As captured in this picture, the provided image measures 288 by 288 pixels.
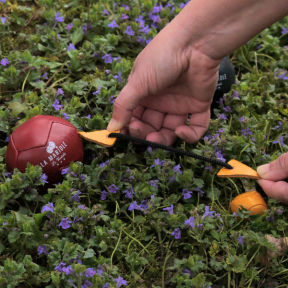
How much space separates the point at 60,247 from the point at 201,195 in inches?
39.8

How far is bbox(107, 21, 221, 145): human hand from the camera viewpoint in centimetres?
245

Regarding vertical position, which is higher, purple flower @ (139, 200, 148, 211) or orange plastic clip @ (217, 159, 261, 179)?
orange plastic clip @ (217, 159, 261, 179)

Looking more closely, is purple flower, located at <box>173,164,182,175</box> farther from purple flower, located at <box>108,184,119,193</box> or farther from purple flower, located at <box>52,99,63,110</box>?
purple flower, located at <box>52,99,63,110</box>

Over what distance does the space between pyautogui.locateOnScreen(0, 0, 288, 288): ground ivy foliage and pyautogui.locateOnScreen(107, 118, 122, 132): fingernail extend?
0.18 m

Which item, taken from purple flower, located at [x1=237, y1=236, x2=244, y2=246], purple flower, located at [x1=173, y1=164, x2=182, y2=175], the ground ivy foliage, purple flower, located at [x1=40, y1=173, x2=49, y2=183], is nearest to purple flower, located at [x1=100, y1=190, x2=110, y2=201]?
the ground ivy foliage

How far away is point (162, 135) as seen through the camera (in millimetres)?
2789

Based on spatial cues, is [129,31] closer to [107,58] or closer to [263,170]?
[107,58]

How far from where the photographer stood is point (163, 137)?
2.78 meters

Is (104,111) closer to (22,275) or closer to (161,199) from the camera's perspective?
(161,199)

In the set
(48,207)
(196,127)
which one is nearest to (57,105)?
(48,207)

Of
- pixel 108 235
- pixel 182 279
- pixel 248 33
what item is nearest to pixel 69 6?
pixel 248 33

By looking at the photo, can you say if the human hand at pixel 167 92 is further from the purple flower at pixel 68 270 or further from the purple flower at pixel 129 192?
the purple flower at pixel 68 270

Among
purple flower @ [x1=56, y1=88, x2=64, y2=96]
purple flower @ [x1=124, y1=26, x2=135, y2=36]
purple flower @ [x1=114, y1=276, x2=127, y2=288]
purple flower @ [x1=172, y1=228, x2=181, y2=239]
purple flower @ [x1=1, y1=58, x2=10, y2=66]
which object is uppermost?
purple flower @ [x1=124, y1=26, x2=135, y2=36]

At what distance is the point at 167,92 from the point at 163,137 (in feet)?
1.05
